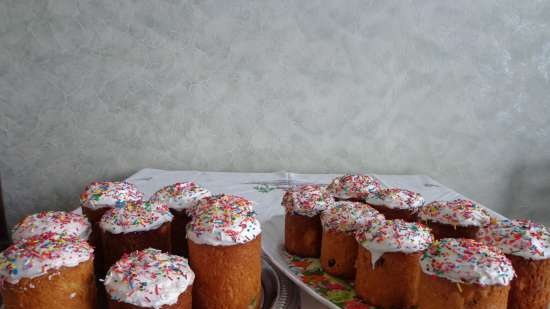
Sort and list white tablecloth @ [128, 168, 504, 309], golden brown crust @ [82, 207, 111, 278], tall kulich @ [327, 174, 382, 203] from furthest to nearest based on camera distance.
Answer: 1. white tablecloth @ [128, 168, 504, 309]
2. tall kulich @ [327, 174, 382, 203]
3. golden brown crust @ [82, 207, 111, 278]

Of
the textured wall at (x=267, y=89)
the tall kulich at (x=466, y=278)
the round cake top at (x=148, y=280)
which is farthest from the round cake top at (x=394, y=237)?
the textured wall at (x=267, y=89)

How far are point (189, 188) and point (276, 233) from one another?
0.40m

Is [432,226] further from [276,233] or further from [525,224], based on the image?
[276,233]

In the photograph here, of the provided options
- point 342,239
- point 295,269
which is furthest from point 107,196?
point 342,239

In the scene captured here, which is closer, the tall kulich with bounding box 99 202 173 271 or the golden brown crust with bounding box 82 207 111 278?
the tall kulich with bounding box 99 202 173 271

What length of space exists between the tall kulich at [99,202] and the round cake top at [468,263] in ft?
3.23

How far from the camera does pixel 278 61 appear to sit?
2609 mm

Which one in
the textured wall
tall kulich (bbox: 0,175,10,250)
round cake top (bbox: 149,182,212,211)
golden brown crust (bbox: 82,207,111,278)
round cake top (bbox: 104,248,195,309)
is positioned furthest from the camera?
tall kulich (bbox: 0,175,10,250)

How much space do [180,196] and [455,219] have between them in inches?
37.1

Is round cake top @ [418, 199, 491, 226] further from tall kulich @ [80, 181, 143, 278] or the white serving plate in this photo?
tall kulich @ [80, 181, 143, 278]

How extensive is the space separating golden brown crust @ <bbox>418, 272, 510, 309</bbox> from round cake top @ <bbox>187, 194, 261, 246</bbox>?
0.51 m

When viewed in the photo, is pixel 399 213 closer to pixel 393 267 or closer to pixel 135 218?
pixel 393 267

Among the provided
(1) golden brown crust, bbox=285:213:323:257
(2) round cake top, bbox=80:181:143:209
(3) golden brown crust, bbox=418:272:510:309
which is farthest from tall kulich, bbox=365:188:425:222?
(2) round cake top, bbox=80:181:143:209

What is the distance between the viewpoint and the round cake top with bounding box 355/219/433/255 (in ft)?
3.63
